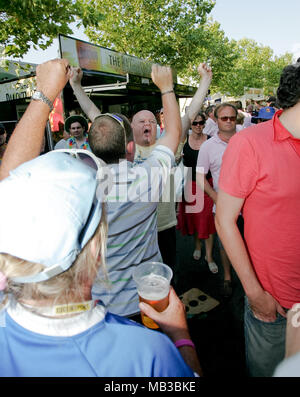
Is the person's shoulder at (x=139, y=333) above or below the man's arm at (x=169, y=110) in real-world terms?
below

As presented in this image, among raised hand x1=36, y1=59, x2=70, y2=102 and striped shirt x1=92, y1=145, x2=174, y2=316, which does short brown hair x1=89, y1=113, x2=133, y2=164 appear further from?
raised hand x1=36, y1=59, x2=70, y2=102

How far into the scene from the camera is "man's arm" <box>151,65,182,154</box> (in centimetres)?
157

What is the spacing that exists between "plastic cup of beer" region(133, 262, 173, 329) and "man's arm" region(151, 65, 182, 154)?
0.67m

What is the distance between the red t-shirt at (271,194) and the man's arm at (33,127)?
975 millimetres

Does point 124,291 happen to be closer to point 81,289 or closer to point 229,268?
point 81,289

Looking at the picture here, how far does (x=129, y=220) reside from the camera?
1.51 m

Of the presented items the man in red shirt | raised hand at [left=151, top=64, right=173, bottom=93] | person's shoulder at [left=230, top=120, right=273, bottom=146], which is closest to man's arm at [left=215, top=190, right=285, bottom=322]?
the man in red shirt

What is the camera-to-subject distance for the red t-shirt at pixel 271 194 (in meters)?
1.39

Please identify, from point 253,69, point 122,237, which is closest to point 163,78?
point 122,237

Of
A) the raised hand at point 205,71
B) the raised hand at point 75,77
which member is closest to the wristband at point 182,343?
the raised hand at point 205,71

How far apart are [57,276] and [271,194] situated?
1121mm

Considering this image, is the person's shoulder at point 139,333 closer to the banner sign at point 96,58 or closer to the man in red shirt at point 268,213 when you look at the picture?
the man in red shirt at point 268,213

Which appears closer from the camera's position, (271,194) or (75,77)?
(271,194)

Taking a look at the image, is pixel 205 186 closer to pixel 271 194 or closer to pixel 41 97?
pixel 271 194
